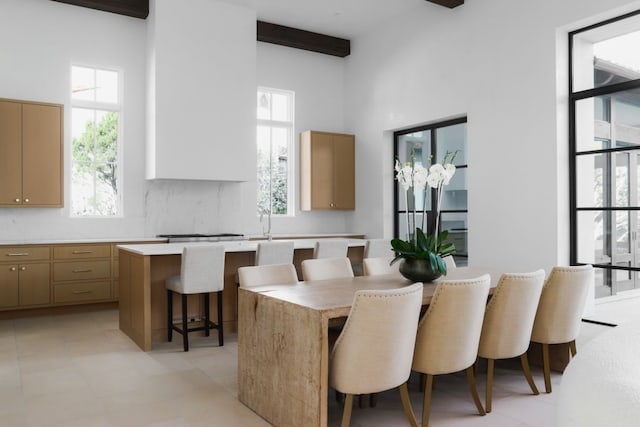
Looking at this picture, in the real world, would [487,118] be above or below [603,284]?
above

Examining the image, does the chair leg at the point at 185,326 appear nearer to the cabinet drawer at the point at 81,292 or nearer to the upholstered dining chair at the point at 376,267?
the upholstered dining chair at the point at 376,267

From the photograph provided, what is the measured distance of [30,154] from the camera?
5.78m

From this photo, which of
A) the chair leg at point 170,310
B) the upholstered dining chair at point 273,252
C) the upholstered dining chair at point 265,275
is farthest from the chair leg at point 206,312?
the upholstered dining chair at point 265,275

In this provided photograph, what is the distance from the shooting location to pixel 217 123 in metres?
6.80

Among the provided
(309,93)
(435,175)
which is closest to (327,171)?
(309,93)

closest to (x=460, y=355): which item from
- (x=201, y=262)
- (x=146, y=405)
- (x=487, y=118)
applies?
(x=146, y=405)

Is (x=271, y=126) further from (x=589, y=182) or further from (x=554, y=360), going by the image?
(x=554, y=360)

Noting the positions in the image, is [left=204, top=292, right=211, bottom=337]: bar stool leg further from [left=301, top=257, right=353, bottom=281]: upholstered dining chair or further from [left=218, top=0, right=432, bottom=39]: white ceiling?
[left=218, top=0, right=432, bottom=39]: white ceiling

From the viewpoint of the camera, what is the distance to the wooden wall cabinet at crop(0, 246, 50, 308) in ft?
18.1

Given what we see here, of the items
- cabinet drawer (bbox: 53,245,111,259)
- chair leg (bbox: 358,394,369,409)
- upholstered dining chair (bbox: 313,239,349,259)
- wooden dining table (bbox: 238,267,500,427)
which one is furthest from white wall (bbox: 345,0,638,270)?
cabinet drawer (bbox: 53,245,111,259)

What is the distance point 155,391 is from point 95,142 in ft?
14.2

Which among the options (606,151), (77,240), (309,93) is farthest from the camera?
(309,93)

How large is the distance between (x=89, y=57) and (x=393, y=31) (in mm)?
4160

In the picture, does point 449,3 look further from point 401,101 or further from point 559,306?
point 559,306
